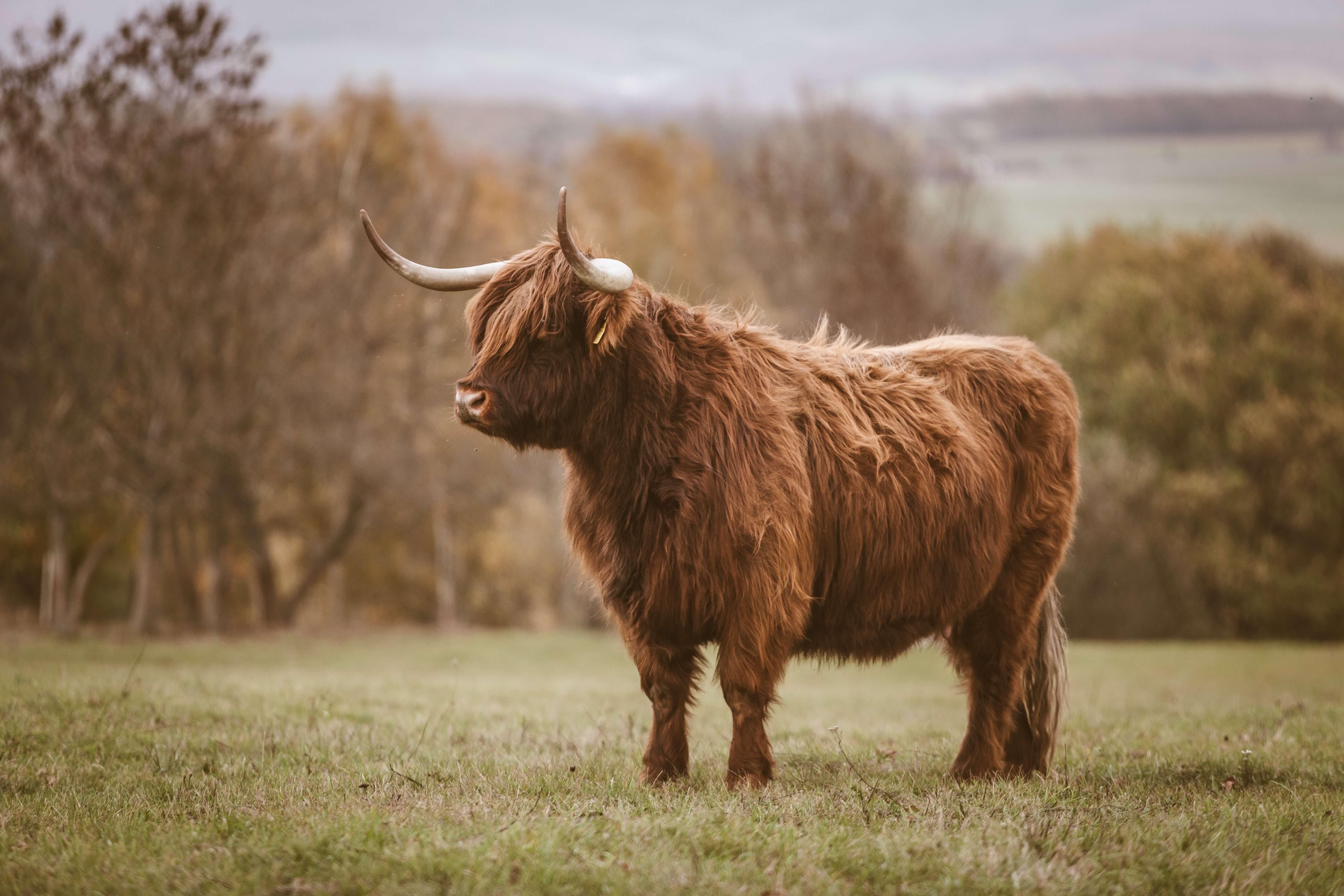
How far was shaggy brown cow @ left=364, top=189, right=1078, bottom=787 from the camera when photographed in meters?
5.15

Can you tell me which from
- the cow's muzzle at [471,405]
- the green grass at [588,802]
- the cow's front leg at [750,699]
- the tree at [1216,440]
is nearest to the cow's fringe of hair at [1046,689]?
the green grass at [588,802]

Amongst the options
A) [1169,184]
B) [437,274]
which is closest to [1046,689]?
[437,274]

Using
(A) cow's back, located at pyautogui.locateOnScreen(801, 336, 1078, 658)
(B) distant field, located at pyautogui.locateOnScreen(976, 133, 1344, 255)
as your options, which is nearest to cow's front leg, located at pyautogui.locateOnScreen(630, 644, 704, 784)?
(A) cow's back, located at pyautogui.locateOnScreen(801, 336, 1078, 658)

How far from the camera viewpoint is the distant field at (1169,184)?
4400cm

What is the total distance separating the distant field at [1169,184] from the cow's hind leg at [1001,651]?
118 feet

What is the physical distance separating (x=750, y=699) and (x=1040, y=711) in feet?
6.64

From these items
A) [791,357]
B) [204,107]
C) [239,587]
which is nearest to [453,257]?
[204,107]

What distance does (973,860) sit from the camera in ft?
12.8

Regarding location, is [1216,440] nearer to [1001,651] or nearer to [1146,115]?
[1001,651]

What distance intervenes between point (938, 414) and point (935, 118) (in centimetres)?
4792

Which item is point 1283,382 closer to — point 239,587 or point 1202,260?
point 1202,260

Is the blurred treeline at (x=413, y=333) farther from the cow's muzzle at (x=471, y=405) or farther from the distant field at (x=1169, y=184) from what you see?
the cow's muzzle at (x=471, y=405)

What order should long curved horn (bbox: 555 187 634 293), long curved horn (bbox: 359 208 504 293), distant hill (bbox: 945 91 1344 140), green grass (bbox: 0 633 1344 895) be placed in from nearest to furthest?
green grass (bbox: 0 633 1344 895) → long curved horn (bbox: 555 187 634 293) → long curved horn (bbox: 359 208 504 293) → distant hill (bbox: 945 91 1344 140)

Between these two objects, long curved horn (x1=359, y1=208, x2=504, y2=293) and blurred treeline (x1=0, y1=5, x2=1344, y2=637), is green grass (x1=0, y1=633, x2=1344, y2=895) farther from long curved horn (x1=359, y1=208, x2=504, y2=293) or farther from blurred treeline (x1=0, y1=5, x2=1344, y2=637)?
blurred treeline (x1=0, y1=5, x2=1344, y2=637)
